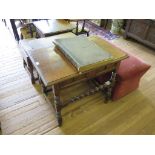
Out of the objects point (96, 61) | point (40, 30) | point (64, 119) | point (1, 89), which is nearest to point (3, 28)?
point (40, 30)

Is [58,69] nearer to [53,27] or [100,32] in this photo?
[53,27]

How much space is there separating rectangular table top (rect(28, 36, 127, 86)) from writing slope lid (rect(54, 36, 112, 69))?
6 centimetres

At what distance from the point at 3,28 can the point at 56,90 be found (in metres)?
3.28

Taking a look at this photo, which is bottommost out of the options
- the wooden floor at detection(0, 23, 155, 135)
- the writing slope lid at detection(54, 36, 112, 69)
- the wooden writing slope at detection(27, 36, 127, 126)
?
the wooden floor at detection(0, 23, 155, 135)

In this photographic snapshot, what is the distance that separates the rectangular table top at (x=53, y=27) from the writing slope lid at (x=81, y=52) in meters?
0.84

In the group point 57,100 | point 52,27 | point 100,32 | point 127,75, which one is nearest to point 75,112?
point 57,100

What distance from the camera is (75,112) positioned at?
1703mm

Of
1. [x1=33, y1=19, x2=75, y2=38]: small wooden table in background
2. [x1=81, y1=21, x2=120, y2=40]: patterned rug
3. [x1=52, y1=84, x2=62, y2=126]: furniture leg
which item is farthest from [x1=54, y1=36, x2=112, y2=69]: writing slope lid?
[x1=81, y1=21, x2=120, y2=40]: patterned rug

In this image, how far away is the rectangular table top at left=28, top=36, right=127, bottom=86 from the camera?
1.11m

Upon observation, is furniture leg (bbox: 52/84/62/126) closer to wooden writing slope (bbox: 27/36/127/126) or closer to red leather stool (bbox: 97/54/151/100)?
wooden writing slope (bbox: 27/36/127/126)

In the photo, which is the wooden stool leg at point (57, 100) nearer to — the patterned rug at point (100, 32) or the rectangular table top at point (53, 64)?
the rectangular table top at point (53, 64)

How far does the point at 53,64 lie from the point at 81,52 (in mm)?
249

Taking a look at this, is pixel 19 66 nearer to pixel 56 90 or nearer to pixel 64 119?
pixel 64 119

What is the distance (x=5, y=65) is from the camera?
2.43 meters
